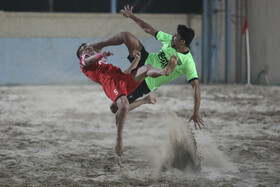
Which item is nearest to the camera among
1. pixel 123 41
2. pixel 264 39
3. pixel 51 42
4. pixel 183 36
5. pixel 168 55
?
pixel 183 36

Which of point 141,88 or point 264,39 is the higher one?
point 264,39

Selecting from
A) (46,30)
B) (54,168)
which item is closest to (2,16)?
(46,30)

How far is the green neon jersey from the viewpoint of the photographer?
5.74m

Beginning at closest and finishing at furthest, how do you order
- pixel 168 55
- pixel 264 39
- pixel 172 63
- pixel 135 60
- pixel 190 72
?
pixel 172 63
pixel 135 60
pixel 190 72
pixel 168 55
pixel 264 39

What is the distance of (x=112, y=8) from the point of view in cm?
1798

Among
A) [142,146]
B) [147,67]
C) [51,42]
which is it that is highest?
[51,42]

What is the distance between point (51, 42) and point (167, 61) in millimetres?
12160

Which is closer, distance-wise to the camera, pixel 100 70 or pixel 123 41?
pixel 100 70

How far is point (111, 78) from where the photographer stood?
549cm

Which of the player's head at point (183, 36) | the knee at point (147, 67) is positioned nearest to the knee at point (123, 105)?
the knee at point (147, 67)

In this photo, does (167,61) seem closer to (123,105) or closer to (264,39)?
(123,105)

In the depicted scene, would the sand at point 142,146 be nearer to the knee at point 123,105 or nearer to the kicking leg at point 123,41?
the knee at point 123,105

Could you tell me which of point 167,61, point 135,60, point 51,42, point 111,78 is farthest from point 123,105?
point 51,42

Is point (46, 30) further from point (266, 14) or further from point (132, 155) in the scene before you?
point (132, 155)
